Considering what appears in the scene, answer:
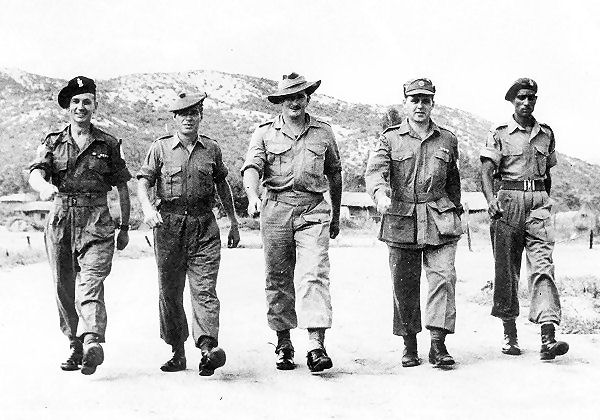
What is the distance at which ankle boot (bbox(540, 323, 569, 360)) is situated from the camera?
6508 millimetres

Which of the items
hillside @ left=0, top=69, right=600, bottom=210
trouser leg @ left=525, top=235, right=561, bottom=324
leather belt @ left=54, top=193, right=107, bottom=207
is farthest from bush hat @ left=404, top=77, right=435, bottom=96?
hillside @ left=0, top=69, right=600, bottom=210

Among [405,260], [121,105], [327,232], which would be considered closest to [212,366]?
[327,232]

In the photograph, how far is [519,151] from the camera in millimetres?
7254

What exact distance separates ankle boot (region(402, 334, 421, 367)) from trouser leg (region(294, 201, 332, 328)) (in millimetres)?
788

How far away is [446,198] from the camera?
23.1ft

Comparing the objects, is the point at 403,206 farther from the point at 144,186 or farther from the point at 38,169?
the point at 38,169

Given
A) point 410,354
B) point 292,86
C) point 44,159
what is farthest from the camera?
point 410,354

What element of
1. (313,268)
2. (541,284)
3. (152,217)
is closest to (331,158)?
(313,268)

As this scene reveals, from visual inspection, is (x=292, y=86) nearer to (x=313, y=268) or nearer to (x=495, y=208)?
(x=313, y=268)

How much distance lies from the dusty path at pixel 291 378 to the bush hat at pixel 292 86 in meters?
Answer: 2.15

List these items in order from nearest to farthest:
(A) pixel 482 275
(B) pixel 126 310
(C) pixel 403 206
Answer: (C) pixel 403 206, (B) pixel 126 310, (A) pixel 482 275

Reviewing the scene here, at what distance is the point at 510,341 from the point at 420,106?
2.14 meters

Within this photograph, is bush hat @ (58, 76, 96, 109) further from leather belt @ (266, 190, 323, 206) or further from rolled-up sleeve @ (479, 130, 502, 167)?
rolled-up sleeve @ (479, 130, 502, 167)

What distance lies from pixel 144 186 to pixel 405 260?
2.21 metres
